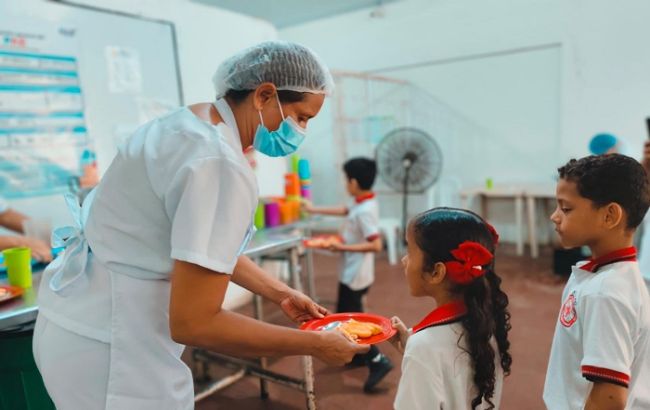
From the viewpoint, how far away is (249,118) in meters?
1.00

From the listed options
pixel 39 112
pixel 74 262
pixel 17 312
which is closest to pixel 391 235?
pixel 39 112

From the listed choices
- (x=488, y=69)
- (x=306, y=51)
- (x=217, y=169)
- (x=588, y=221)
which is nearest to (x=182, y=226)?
(x=217, y=169)

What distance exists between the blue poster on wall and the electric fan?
342 centimetres

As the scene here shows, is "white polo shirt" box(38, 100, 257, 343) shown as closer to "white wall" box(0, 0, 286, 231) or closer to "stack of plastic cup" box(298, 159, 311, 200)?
"white wall" box(0, 0, 286, 231)

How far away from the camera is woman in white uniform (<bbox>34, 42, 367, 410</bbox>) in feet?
2.64

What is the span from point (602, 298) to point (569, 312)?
0.15 m

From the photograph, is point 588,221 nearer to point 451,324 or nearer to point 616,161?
point 616,161

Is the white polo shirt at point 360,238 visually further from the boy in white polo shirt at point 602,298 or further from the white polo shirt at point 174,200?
the white polo shirt at point 174,200

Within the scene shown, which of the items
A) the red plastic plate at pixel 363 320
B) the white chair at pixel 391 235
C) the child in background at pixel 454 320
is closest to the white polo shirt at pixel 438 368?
the child in background at pixel 454 320

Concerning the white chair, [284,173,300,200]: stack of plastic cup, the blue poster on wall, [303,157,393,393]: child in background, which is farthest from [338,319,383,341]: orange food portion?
the white chair

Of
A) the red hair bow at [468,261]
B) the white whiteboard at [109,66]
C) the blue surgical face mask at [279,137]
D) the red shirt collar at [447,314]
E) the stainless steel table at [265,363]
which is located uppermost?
the white whiteboard at [109,66]

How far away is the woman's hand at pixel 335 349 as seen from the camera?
939 millimetres

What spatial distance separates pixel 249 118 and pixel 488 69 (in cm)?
496

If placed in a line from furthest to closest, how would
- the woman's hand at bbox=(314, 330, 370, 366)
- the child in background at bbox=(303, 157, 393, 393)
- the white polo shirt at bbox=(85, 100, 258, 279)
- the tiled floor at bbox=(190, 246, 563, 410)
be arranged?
the child in background at bbox=(303, 157, 393, 393) → the tiled floor at bbox=(190, 246, 563, 410) → the woman's hand at bbox=(314, 330, 370, 366) → the white polo shirt at bbox=(85, 100, 258, 279)
